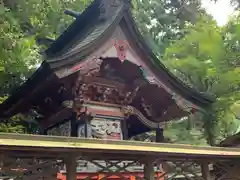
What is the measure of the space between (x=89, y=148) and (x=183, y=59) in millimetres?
8547

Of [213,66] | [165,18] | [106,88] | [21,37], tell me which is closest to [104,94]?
[106,88]

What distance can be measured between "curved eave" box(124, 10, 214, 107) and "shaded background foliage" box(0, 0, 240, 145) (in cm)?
181

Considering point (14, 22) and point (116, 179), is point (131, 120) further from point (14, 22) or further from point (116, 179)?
point (14, 22)

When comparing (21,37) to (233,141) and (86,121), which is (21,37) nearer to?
(86,121)

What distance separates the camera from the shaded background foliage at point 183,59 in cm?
911

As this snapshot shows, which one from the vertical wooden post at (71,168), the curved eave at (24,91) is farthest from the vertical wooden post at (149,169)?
the curved eave at (24,91)

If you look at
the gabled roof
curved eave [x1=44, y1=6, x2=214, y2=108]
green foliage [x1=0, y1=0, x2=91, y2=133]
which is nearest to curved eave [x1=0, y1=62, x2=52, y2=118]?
the gabled roof

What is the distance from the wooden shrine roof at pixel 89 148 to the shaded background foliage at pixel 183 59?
4.00m

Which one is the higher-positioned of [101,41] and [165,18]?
[165,18]

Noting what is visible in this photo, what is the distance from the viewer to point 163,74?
709 centimetres

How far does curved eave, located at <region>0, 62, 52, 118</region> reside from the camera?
5928 mm

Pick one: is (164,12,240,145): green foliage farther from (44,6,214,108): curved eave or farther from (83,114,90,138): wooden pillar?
(83,114,90,138): wooden pillar

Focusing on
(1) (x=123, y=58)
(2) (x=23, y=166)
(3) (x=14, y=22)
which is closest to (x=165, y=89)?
A: (1) (x=123, y=58)

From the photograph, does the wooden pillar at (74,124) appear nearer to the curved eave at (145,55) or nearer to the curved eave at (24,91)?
the curved eave at (24,91)
